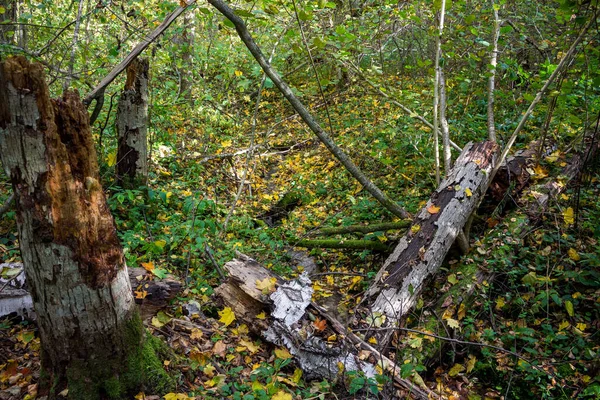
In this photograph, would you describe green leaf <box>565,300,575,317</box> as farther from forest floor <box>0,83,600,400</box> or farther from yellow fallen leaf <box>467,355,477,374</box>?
yellow fallen leaf <box>467,355,477,374</box>

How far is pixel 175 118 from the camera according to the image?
28.8ft

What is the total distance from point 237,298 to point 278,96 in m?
9.59

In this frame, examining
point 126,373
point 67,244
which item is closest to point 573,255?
point 126,373

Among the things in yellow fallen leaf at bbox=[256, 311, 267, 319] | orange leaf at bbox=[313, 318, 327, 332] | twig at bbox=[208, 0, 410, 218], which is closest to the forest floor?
yellow fallen leaf at bbox=[256, 311, 267, 319]

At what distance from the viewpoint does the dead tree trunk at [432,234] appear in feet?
12.5

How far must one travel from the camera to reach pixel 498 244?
14.1 ft

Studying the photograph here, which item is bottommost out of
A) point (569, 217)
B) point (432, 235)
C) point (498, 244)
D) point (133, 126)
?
point (498, 244)

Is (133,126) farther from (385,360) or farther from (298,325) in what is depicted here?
(385,360)

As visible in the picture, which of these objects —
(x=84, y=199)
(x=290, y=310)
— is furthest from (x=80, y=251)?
(x=290, y=310)

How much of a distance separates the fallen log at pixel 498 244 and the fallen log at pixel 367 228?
800mm

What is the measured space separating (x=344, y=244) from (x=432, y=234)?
1158 millimetres

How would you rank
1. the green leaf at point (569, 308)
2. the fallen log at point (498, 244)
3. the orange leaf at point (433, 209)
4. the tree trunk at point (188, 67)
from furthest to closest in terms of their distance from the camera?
→ the tree trunk at point (188, 67) < the orange leaf at point (433, 209) < the fallen log at point (498, 244) < the green leaf at point (569, 308)

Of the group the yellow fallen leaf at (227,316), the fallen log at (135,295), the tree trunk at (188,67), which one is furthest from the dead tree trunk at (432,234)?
the tree trunk at (188,67)

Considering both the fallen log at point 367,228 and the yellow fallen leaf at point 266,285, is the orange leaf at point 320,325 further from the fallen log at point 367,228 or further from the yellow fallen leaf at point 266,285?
the fallen log at point 367,228
